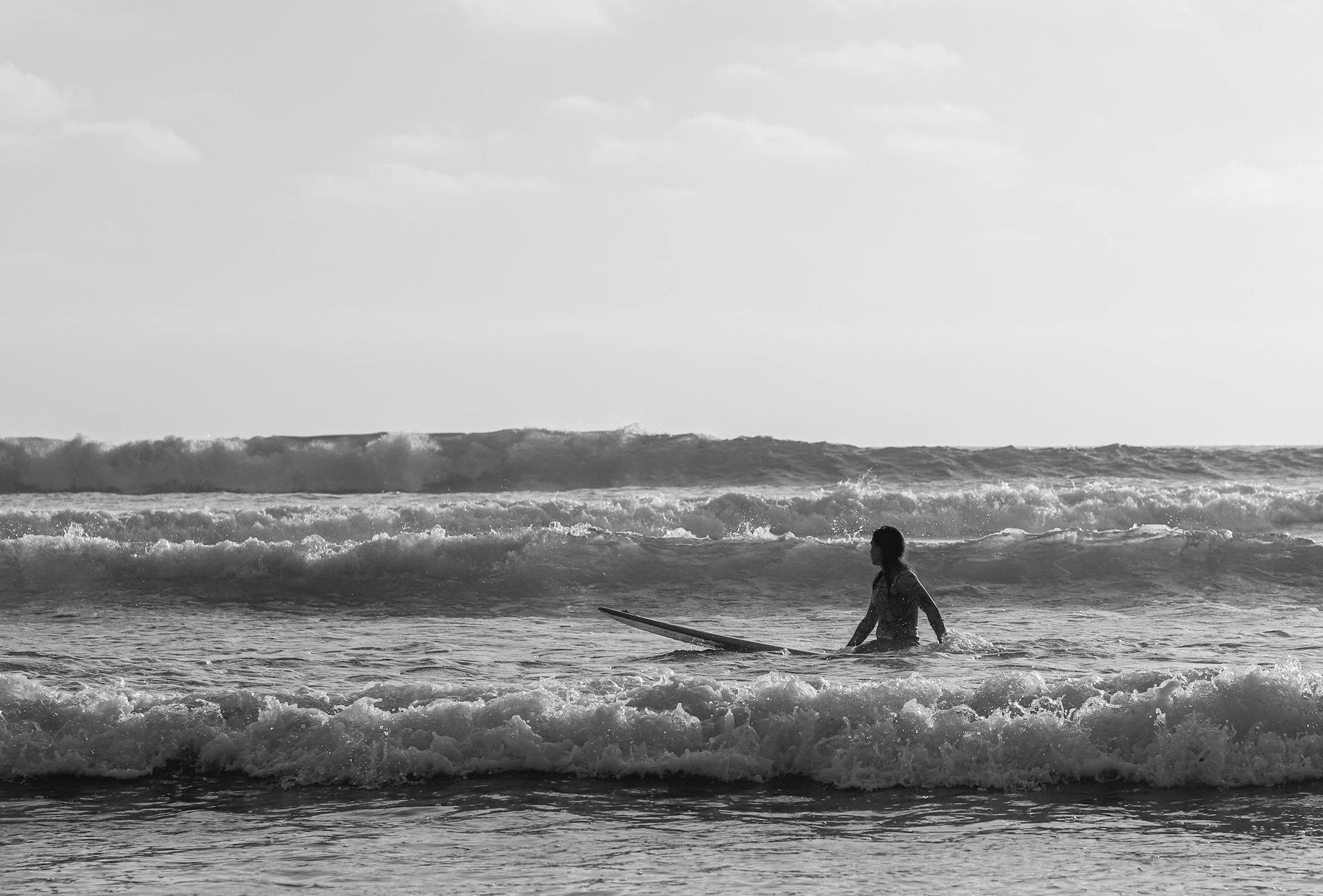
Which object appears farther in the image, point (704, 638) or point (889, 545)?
point (704, 638)

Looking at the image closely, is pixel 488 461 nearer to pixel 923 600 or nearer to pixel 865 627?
pixel 865 627

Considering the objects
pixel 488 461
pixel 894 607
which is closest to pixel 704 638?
pixel 894 607

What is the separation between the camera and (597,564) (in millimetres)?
15531

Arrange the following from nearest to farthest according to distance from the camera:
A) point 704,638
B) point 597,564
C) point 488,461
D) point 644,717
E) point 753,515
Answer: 1. point 644,717
2. point 704,638
3. point 597,564
4. point 753,515
5. point 488,461

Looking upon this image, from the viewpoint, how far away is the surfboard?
998 centimetres

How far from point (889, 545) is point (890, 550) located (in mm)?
40

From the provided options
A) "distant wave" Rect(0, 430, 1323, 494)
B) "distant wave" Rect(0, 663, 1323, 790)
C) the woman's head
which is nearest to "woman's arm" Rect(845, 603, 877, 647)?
the woman's head

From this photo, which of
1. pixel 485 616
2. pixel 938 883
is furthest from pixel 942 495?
pixel 938 883

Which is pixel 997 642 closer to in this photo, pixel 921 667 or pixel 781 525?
pixel 921 667

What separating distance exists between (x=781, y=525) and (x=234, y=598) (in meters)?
9.11

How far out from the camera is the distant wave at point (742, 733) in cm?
698

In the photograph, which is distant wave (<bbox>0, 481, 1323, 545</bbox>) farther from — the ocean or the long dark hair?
the long dark hair

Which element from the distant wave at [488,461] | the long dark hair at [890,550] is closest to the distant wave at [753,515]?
the distant wave at [488,461]

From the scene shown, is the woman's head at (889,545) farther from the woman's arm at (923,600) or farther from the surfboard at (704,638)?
the surfboard at (704,638)
